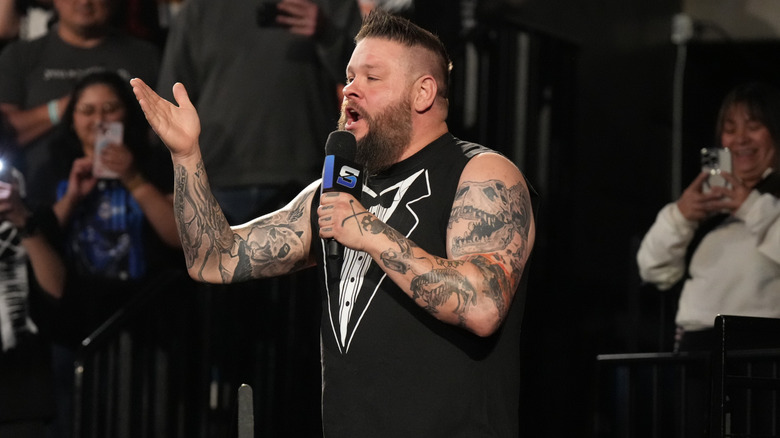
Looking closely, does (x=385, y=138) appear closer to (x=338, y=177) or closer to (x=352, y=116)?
(x=352, y=116)

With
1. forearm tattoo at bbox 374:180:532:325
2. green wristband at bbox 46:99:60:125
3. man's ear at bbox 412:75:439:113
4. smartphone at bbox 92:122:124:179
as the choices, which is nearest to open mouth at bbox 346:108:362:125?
man's ear at bbox 412:75:439:113

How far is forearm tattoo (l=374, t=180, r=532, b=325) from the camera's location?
217 cm

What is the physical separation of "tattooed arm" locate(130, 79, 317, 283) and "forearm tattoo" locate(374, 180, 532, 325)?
54cm

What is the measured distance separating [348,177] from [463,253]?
34 centimetres

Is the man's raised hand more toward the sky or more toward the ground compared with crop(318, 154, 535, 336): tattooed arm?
more toward the sky

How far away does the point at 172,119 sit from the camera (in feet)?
8.05

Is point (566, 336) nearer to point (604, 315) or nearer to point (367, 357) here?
Answer: point (604, 315)

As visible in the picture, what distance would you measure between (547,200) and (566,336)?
849 millimetres

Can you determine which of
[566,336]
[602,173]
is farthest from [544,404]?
[602,173]

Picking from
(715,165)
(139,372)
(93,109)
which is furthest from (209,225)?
(93,109)

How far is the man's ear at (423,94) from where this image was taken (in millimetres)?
2604

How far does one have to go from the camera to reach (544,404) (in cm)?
546

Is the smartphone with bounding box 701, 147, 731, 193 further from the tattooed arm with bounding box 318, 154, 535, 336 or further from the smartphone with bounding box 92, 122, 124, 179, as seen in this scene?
the smartphone with bounding box 92, 122, 124, 179

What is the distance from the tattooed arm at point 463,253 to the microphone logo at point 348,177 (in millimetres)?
52
